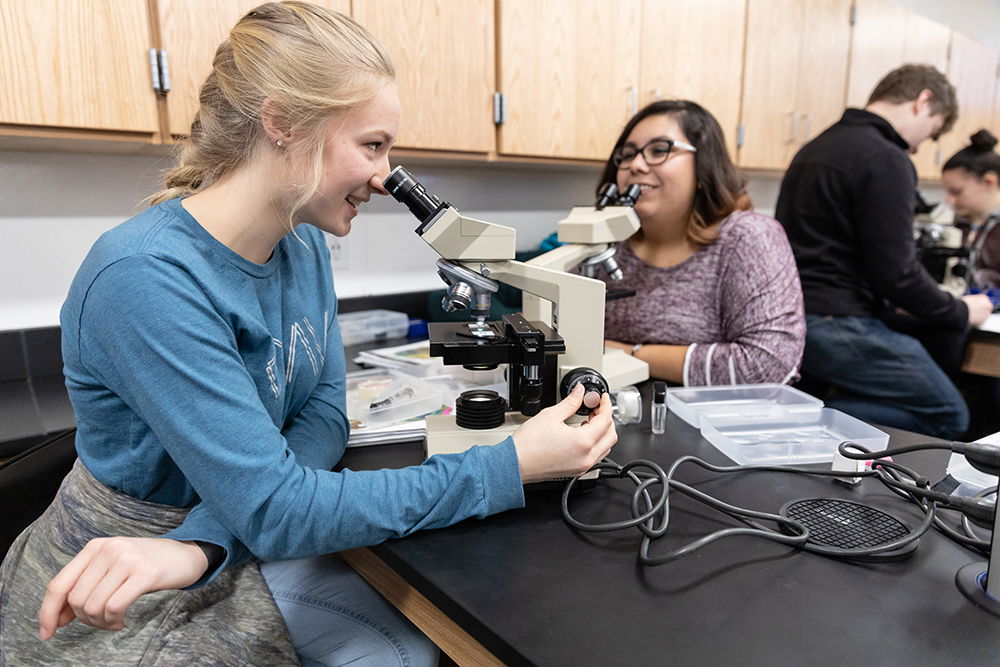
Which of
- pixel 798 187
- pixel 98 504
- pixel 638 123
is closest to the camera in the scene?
pixel 98 504

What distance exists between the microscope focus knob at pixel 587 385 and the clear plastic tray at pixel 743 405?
279mm

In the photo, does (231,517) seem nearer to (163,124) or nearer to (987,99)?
(163,124)

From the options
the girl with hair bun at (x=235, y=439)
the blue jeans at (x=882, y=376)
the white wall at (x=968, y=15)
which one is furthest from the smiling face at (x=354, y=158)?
the white wall at (x=968, y=15)

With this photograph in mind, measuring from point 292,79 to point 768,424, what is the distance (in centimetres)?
90

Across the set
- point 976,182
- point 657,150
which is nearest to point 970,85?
point 976,182

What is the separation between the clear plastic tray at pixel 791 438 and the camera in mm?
918

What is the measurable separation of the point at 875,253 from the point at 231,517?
6.26 ft

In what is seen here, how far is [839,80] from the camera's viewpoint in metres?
2.98

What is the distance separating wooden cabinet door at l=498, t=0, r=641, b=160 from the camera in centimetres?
191

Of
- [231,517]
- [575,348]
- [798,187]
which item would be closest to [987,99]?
[798,187]

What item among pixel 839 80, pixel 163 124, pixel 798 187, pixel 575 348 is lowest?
pixel 575 348

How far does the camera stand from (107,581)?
62cm

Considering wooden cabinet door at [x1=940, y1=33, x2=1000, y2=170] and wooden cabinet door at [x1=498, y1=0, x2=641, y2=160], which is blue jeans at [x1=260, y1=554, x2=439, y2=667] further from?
wooden cabinet door at [x1=940, y1=33, x2=1000, y2=170]

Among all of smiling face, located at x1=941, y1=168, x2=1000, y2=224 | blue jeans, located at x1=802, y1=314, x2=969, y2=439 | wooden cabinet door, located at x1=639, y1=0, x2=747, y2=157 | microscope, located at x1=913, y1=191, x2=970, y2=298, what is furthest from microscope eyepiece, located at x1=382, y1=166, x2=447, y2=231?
smiling face, located at x1=941, y1=168, x2=1000, y2=224
